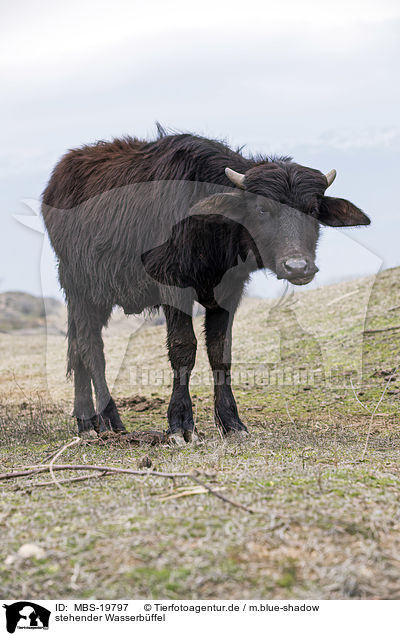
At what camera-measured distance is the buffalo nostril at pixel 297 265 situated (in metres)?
5.32

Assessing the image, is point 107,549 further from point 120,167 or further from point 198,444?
point 120,167

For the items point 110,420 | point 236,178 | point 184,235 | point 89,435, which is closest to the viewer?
point 236,178

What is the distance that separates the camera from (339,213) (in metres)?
6.11

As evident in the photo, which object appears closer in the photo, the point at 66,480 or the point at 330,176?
the point at 66,480

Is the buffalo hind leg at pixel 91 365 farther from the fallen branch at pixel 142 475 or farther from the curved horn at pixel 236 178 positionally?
the fallen branch at pixel 142 475

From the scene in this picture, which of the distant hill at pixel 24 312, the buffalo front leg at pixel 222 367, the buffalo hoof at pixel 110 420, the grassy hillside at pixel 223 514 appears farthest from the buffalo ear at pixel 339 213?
the distant hill at pixel 24 312

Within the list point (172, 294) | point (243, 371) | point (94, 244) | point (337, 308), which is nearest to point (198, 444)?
point (172, 294)

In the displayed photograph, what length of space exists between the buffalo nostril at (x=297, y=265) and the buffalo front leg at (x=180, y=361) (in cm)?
118

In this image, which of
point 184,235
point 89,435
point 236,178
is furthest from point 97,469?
point 89,435
